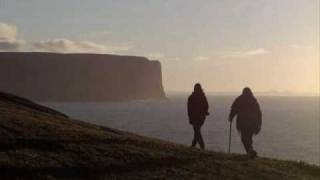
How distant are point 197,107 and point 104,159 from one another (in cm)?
614

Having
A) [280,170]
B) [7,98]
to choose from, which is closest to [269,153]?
[7,98]

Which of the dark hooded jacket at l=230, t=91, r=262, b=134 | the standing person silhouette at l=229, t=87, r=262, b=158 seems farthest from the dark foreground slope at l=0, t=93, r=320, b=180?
the dark hooded jacket at l=230, t=91, r=262, b=134

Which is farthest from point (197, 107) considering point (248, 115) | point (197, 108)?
point (248, 115)

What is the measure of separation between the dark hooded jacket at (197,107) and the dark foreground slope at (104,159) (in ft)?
6.51

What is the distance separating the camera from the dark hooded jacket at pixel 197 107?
68.5 feet

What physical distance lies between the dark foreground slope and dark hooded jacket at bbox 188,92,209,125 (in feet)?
6.51

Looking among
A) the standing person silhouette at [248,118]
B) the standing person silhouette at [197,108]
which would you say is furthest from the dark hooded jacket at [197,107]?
the standing person silhouette at [248,118]

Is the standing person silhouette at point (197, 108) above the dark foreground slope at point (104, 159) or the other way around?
above

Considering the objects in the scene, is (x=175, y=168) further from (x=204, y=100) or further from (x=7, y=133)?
(x=204, y=100)

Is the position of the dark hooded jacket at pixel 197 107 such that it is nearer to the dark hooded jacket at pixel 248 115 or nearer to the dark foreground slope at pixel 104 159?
the dark hooded jacket at pixel 248 115

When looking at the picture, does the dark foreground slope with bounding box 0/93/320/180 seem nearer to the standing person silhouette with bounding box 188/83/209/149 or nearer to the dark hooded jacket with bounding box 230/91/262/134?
the dark hooded jacket with bounding box 230/91/262/134

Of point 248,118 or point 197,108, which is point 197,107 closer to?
point 197,108

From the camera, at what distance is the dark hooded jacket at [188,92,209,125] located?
68.5 ft

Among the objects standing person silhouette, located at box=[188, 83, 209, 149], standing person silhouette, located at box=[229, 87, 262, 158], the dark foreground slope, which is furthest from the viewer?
standing person silhouette, located at box=[188, 83, 209, 149]
